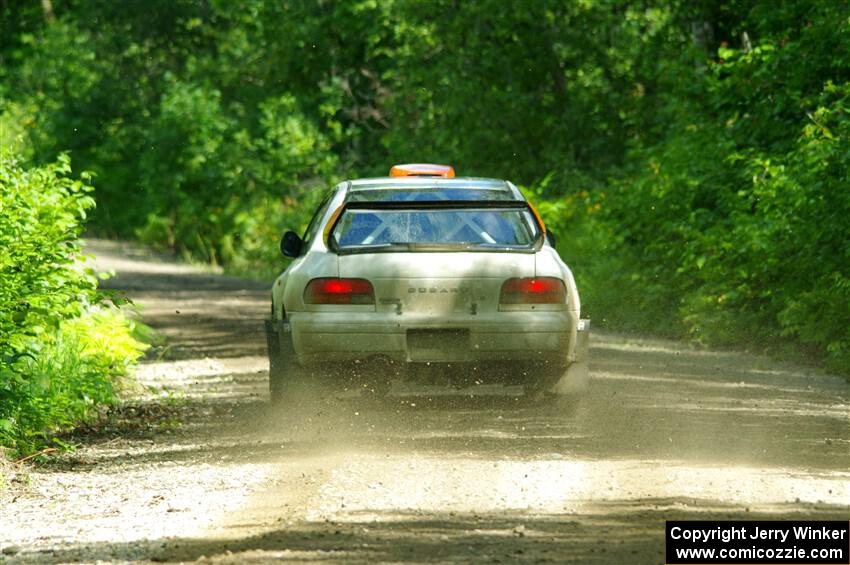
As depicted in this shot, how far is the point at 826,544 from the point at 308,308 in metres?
5.06

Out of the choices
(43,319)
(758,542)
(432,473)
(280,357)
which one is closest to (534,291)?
(280,357)

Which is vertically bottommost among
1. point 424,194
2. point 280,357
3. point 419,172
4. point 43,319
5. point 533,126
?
point 533,126

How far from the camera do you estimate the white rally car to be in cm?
1135

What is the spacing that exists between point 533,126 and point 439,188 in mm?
18450

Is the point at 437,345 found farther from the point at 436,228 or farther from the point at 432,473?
the point at 432,473

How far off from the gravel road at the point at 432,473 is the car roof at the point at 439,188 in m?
1.58

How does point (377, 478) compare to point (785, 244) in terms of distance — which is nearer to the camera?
point (377, 478)

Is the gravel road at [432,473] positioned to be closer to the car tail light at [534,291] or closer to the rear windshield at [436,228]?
the car tail light at [534,291]

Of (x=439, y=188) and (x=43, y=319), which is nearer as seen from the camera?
(x=43, y=319)

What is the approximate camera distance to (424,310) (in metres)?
11.4

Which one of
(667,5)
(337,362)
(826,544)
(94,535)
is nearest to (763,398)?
(337,362)

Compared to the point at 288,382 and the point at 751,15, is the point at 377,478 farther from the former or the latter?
the point at 751,15

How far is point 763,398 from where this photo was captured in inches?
520

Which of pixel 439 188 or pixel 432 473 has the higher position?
pixel 439 188
